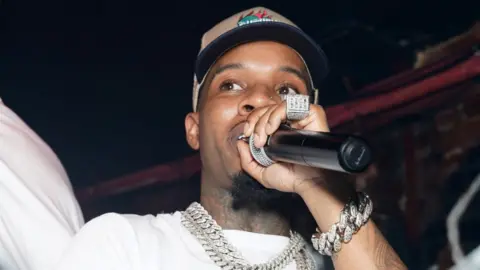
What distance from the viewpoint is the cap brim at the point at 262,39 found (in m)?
1.33

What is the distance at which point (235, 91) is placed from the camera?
1285 mm

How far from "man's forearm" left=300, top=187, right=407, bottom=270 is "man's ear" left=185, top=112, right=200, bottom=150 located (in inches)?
18.3

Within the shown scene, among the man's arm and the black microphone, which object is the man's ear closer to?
the man's arm

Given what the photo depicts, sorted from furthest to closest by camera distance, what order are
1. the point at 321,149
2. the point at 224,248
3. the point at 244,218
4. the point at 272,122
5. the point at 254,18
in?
the point at 254,18, the point at 244,218, the point at 224,248, the point at 272,122, the point at 321,149

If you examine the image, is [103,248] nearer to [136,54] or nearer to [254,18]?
[254,18]

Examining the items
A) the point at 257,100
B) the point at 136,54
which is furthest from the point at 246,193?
the point at 136,54

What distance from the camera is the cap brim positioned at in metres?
1.33

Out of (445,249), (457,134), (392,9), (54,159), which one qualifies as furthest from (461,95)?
(54,159)

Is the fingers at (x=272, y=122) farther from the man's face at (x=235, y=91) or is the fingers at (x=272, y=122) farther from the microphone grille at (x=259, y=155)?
the man's face at (x=235, y=91)

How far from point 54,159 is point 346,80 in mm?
1239

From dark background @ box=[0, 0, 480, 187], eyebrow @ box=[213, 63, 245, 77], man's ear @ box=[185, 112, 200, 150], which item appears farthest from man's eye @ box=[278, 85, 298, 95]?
dark background @ box=[0, 0, 480, 187]

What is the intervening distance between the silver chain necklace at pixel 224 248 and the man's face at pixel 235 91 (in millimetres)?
96

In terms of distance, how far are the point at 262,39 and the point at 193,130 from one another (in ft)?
0.98

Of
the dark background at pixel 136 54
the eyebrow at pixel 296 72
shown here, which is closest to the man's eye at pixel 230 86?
the eyebrow at pixel 296 72
